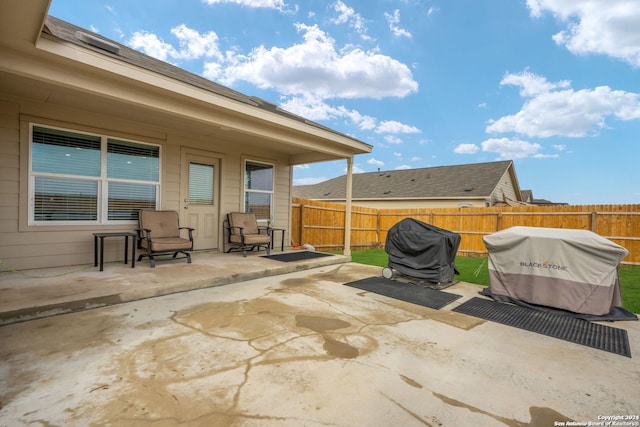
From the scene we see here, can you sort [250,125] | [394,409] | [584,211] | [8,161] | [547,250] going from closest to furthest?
[394,409] < [547,250] < [8,161] < [250,125] < [584,211]

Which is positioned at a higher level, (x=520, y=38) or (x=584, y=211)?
(x=520, y=38)

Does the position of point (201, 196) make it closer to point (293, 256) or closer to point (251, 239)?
point (251, 239)

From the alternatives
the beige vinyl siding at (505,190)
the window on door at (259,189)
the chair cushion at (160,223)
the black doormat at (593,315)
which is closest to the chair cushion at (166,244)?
the chair cushion at (160,223)

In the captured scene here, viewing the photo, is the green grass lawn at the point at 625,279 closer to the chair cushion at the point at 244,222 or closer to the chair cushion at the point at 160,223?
the chair cushion at the point at 244,222

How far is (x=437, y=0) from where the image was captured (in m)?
9.31

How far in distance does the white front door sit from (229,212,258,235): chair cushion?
363mm

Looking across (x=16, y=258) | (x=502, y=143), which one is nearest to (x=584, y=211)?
(x=16, y=258)

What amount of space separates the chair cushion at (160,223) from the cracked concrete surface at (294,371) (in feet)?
7.23

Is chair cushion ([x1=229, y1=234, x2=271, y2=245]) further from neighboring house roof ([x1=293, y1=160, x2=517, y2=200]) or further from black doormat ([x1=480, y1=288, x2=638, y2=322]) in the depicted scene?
neighboring house roof ([x1=293, y1=160, x2=517, y2=200])

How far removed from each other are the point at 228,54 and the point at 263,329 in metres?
11.9

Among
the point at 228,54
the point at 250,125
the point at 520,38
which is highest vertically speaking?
the point at 520,38

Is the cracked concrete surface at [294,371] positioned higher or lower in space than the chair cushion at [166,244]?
lower

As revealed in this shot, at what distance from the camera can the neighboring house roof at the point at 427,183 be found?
44.7 feet

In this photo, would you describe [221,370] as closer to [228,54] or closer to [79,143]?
[79,143]
